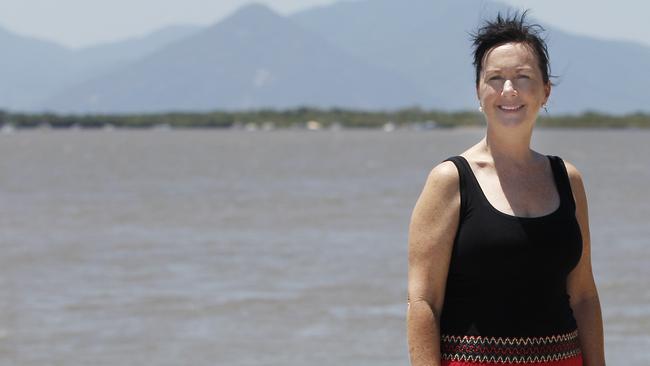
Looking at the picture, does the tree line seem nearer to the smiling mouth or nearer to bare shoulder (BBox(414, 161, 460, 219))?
the smiling mouth

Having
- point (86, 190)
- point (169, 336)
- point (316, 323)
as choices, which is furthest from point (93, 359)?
point (86, 190)

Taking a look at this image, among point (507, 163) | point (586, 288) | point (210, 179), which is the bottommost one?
point (210, 179)

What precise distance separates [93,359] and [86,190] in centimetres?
3278

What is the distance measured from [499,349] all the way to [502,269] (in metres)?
0.19

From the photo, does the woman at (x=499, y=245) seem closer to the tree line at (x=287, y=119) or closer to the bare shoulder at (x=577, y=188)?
the bare shoulder at (x=577, y=188)

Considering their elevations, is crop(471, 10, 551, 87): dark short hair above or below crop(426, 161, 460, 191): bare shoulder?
above

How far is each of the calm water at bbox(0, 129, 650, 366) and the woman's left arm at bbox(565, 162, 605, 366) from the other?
8.50 m

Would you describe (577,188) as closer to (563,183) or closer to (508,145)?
(563,183)

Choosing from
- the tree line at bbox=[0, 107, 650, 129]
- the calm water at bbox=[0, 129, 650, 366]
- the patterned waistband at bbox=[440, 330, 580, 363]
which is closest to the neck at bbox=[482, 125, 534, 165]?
the patterned waistband at bbox=[440, 330, 580, 363]

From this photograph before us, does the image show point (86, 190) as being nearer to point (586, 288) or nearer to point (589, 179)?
point (589, 179)

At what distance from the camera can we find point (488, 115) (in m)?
3.13

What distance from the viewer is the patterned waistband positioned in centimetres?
302

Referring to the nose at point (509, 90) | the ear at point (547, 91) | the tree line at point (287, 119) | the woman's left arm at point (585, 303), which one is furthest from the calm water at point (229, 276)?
the tree line at point (287, 119)

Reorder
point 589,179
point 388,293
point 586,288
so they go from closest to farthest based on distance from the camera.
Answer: point 586,288 < point 388,293 < point 589,179
